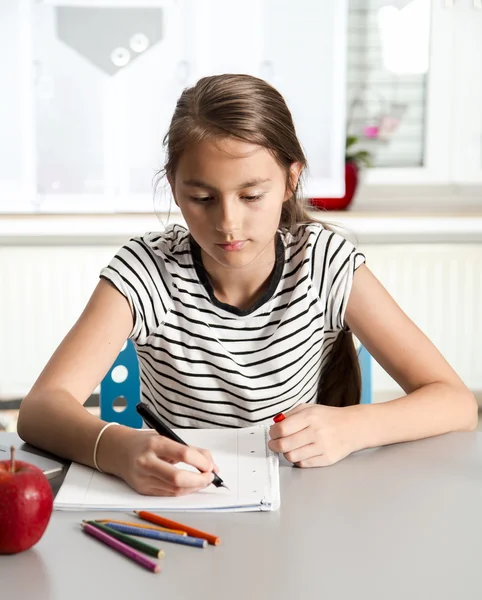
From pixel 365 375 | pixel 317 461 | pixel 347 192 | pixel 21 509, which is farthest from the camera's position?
pixel 347 192

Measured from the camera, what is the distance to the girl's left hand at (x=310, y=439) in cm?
102

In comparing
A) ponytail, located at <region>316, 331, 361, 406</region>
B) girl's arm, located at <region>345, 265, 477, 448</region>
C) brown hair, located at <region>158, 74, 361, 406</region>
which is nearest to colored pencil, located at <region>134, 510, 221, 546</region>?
girl's arm, located at <region>345, 265, 477, 448</region>

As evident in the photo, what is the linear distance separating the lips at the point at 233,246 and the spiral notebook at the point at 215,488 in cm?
28

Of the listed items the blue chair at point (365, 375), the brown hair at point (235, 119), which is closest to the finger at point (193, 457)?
the brown hair at point (235, 119)

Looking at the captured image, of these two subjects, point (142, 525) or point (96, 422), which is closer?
point (142, 525)

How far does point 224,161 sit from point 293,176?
21 cm

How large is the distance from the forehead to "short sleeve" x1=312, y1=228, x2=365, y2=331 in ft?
0.73

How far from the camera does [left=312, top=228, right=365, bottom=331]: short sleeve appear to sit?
1.36 meters

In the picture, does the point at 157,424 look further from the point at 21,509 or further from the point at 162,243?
the point at 162,243

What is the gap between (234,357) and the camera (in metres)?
1.37

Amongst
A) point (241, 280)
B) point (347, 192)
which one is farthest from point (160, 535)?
point (347, 192)

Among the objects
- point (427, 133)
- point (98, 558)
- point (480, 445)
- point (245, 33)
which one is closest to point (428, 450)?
point (480, 445)

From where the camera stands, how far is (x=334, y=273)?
136 centimetres

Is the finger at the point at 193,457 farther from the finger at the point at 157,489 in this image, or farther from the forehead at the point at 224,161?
the forehead at the point at 224,161
